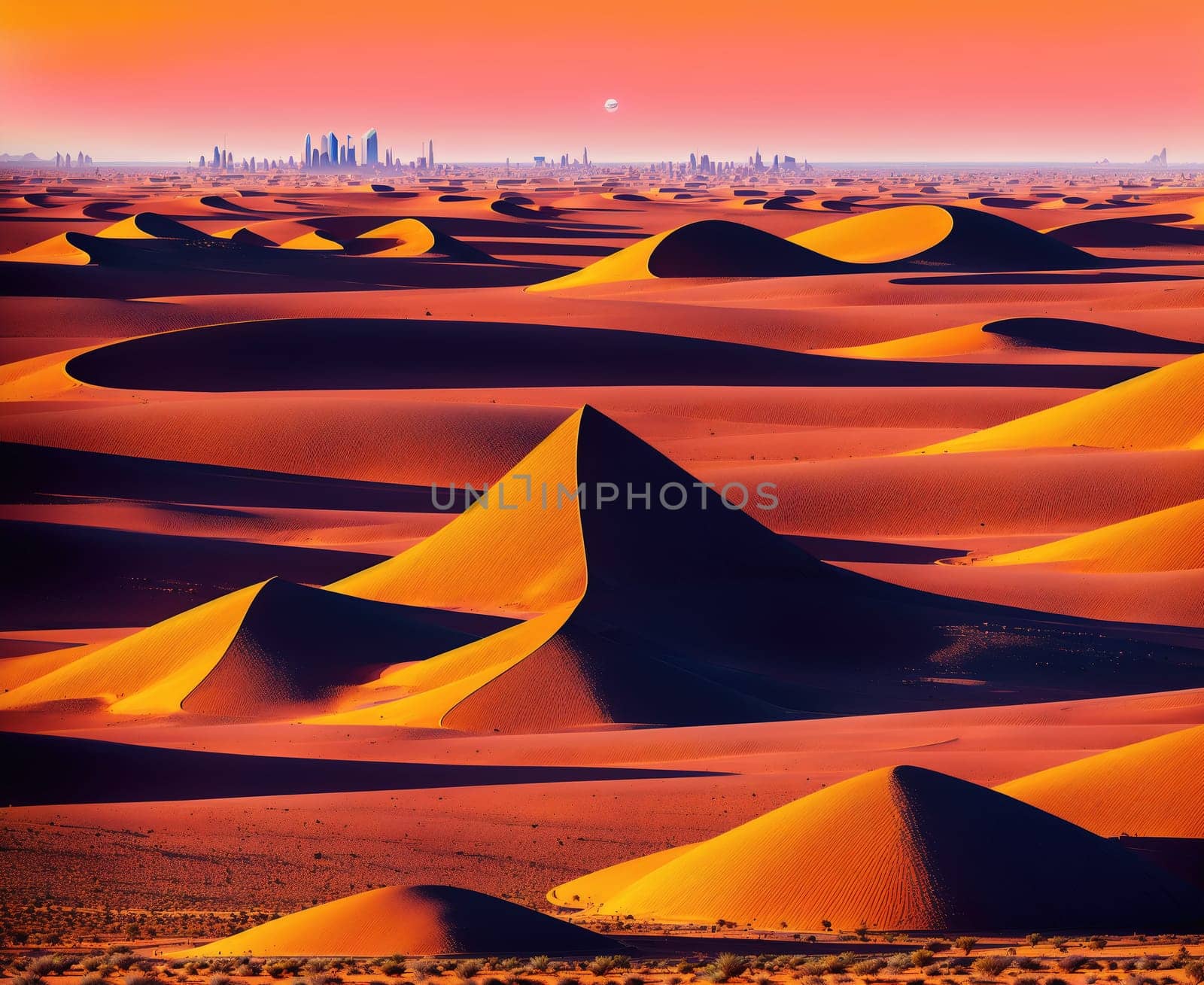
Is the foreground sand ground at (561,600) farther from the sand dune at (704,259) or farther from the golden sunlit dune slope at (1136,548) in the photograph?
the sand dune at (704,259)

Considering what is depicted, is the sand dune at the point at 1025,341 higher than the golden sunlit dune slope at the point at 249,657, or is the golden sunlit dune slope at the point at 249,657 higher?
the sand dune at the point at 1025,341

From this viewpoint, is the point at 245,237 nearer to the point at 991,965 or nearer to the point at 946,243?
the point at 946,243

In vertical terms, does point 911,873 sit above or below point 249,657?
above

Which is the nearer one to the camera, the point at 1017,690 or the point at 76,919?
the point at 76,919

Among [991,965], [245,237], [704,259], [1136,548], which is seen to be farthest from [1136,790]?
[245,237]

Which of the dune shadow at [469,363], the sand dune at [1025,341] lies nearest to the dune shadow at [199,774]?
the dune shadow at [469,363]

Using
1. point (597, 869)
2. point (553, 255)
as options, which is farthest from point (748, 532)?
point (553, 255)

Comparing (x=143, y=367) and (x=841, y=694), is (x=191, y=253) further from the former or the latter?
(x=841, y=694)
